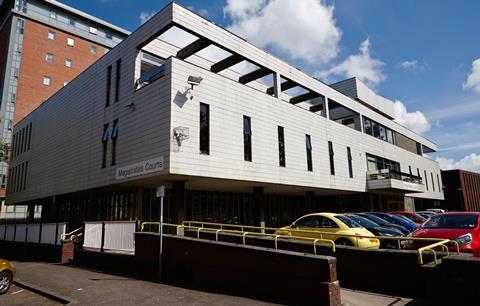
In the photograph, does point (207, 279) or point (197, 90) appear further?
point (197, 90)

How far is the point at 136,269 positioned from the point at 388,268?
29.0ft

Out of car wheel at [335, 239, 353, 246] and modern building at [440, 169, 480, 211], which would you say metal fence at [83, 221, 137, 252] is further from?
modern building at [440, 169, 480, 211]

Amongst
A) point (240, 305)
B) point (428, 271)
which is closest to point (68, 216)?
point (240, 305)

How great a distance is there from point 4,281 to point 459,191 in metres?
62.6

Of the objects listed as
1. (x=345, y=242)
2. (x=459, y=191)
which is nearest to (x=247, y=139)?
(x=345, y=242)

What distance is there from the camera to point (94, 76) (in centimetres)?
2392

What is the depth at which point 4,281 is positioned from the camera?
34.8ft

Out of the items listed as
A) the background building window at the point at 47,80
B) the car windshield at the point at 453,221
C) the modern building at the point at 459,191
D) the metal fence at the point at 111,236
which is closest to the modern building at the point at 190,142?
the metal fence at the point at 111,236

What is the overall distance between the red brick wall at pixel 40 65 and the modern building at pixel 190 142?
19960mm

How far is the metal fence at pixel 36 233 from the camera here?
17844 mm

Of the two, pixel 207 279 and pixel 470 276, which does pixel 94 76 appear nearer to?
pixel 207 279

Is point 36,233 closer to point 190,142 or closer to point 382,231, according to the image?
point 190,142

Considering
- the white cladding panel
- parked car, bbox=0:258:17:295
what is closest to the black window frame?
the white cladding panel

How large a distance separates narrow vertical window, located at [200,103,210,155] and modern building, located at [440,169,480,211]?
52788 millimetres
